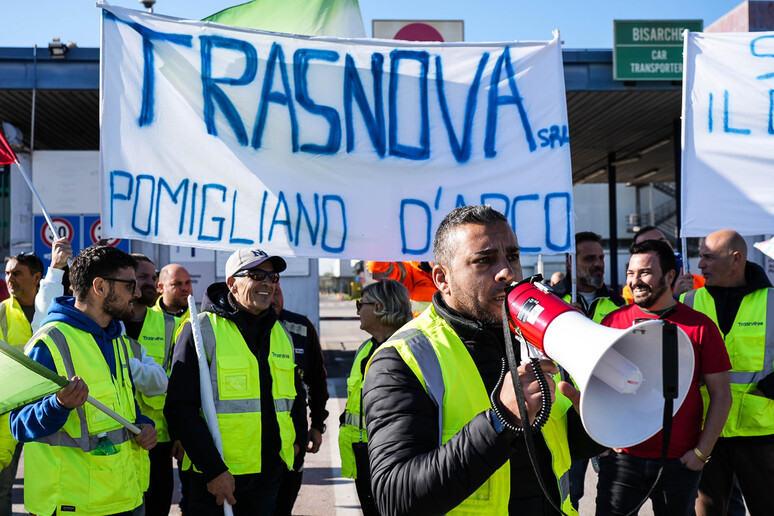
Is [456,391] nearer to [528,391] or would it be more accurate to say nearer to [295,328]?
[528,391]

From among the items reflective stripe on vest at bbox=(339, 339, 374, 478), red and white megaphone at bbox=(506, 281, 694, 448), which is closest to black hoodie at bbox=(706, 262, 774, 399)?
reflective stripe on vest at bbox=(339, 339, 374, 478)

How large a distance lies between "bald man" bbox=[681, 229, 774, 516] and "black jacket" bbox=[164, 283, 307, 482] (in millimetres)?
2456

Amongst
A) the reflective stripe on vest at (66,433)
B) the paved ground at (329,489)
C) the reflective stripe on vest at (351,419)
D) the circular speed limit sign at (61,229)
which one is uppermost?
the circular speed limit sign at (61,229)

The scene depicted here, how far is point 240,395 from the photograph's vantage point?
3377 mm

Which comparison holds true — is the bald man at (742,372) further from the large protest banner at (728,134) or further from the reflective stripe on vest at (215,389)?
the reflective stripe on vest at (215,389)

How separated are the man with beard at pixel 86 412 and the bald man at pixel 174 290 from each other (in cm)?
195

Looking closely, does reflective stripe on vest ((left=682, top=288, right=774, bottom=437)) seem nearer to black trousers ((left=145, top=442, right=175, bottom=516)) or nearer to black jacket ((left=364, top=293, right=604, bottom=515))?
black jacket ((left=364, top=293, right=604, bottom=515))

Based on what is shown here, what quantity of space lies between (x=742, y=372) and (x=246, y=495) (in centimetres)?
278

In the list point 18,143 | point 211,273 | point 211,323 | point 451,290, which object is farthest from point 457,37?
point 451,290

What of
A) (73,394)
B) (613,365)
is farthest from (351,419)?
(613,365)

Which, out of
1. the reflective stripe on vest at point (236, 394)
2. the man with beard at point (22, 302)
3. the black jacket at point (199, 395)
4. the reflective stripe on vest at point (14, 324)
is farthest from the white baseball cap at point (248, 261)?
the reflective stripe on vest at point (14, 324)

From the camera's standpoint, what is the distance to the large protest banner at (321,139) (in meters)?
3.73

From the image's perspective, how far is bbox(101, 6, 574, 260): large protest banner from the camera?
373 centimetres

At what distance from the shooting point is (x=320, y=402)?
4.49 m
